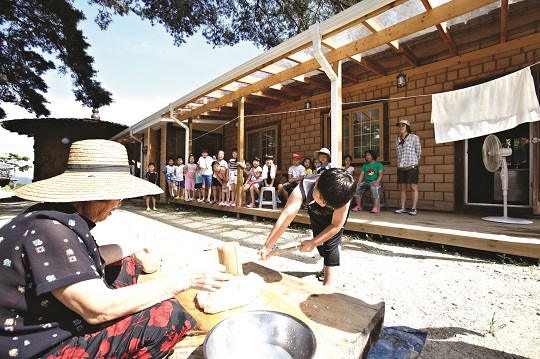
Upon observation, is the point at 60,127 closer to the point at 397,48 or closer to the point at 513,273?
the point at 397,48

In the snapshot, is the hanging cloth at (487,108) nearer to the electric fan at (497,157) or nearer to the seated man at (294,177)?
the electric fan at (497,157)

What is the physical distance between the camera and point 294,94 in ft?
27.3

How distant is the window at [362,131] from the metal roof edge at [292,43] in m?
3.06

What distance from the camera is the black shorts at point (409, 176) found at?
5.54 m

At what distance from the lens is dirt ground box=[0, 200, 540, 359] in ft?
6.73

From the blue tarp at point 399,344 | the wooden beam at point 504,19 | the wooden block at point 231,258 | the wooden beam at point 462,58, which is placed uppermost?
the wooden beam at point 504,19

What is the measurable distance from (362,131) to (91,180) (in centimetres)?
715

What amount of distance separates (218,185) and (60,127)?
11.8 m

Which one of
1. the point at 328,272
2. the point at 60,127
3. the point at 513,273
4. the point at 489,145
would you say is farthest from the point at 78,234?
the point at 60,127

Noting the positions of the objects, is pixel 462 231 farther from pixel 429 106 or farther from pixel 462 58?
pixel 462 58

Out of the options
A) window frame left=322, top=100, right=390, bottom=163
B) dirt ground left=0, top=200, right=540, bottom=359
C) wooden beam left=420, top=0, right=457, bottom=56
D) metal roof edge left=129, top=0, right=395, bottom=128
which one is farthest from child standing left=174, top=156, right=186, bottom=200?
wooden beam left=420, top=0, right=457, bottom=56

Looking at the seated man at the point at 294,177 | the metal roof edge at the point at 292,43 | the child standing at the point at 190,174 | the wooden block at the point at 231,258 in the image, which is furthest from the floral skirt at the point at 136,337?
the child standing at the point at 190,174

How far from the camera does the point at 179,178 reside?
32.4 feet

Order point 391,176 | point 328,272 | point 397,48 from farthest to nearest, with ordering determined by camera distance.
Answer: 1. point 391,176
2. point 397,48
3. point 328,272
